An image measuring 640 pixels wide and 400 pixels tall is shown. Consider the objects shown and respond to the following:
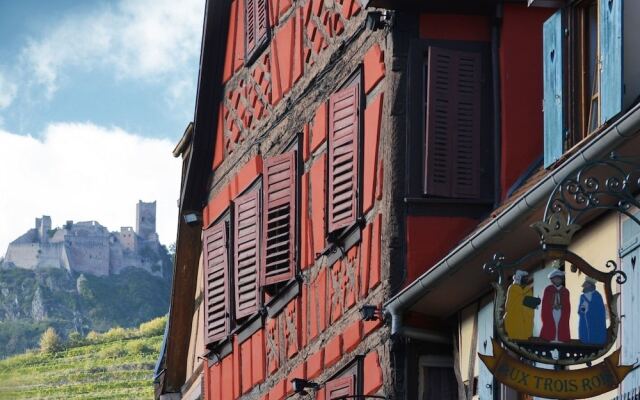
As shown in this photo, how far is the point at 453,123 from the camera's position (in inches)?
591

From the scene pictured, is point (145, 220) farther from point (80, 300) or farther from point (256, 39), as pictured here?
point (256, 39)

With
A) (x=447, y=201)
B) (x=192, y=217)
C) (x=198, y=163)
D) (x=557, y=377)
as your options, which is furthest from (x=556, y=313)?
(x=192, y=217)

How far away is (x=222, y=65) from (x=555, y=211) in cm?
1234

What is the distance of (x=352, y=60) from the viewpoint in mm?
16359

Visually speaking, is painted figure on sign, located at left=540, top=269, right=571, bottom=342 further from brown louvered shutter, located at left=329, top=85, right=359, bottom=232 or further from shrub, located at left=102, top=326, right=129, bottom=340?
shrub, located at left=102, top=326, right=129, bottom=340

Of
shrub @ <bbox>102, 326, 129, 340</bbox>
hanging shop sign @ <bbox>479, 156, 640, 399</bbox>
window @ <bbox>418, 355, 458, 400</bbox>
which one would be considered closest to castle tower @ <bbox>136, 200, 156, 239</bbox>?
shrub @ <bbox>102, 326, 129, 340</bbox>

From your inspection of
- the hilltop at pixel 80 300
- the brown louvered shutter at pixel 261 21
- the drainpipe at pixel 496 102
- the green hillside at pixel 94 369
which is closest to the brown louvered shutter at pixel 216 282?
the brown louvered shutter at pixel 261 21

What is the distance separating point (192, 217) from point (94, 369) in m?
107

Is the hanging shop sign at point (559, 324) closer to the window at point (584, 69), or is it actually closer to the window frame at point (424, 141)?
the window at point (584, 69)

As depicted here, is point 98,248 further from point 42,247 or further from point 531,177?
point 531,177

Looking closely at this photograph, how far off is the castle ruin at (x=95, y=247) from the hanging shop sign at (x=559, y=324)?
180 m

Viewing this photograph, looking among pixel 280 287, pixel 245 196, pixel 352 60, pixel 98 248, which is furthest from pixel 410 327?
pixel 98 248

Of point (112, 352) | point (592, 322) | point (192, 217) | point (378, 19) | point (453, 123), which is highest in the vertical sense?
point (112, 352)

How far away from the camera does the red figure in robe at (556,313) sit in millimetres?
9188
